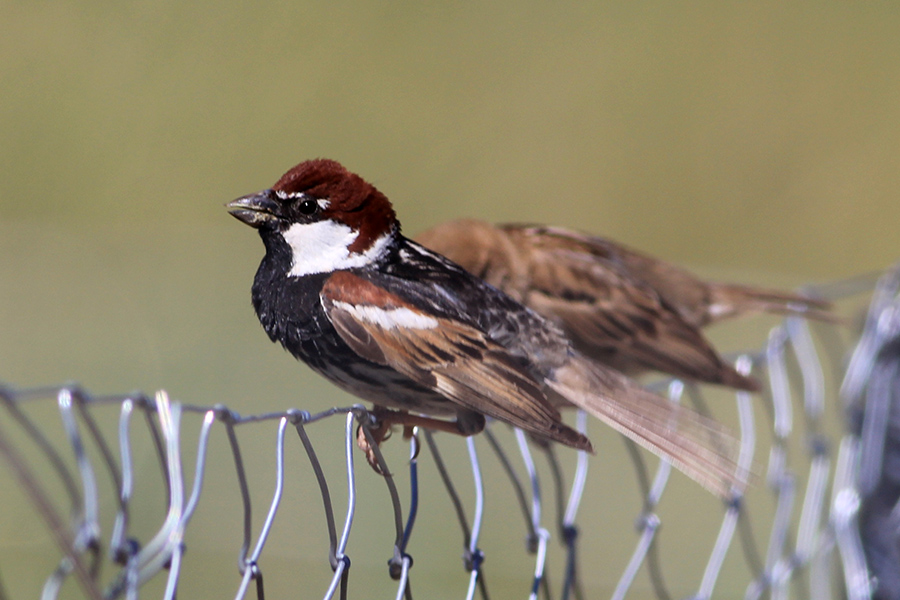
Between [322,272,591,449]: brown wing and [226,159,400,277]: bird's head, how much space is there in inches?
4.2

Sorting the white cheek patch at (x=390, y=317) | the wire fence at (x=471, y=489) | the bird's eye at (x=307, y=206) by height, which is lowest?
the wire fence at (x=471, y=489)

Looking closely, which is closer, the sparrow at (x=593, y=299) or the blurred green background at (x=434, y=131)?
the sparrow at (x=593, y=299)

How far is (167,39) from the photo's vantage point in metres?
8.40

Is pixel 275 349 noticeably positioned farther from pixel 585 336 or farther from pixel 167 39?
pixel 167 39

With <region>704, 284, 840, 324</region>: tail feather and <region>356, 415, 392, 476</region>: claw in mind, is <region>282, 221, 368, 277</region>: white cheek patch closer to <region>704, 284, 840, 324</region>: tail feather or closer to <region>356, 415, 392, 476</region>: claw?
<region>356, 415, 392, 476</region>: claw

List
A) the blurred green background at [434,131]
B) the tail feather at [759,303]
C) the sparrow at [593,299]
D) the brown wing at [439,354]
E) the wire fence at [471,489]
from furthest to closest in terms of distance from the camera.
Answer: the blurred green background at [434,131] < the tail feather at [759,303] < the sparrow at [593,299] < the brown wing at [439,354] < the wire fence at [471,489]

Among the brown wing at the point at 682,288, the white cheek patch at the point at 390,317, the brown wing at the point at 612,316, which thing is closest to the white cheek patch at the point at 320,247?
the white cheek patch at the point at 390,317

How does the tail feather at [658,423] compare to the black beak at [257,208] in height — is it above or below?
below

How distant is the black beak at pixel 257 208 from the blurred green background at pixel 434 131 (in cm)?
359

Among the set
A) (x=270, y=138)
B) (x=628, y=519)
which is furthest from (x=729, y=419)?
(x=270, y=138)

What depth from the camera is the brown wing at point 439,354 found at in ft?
7.52

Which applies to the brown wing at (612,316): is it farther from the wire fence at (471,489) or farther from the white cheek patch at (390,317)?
the white cheek patch at (390,317)

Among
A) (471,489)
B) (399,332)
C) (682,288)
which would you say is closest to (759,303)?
(682,288)

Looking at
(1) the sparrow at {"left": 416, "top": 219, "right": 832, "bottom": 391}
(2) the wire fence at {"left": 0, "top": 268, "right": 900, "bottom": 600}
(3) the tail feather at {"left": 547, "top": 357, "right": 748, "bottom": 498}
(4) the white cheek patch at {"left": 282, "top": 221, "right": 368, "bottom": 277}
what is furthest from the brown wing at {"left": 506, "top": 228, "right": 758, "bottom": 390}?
(4) the white cheek patch at {"left": 282, "top": 221, "right": 368, "bottom": 277}
